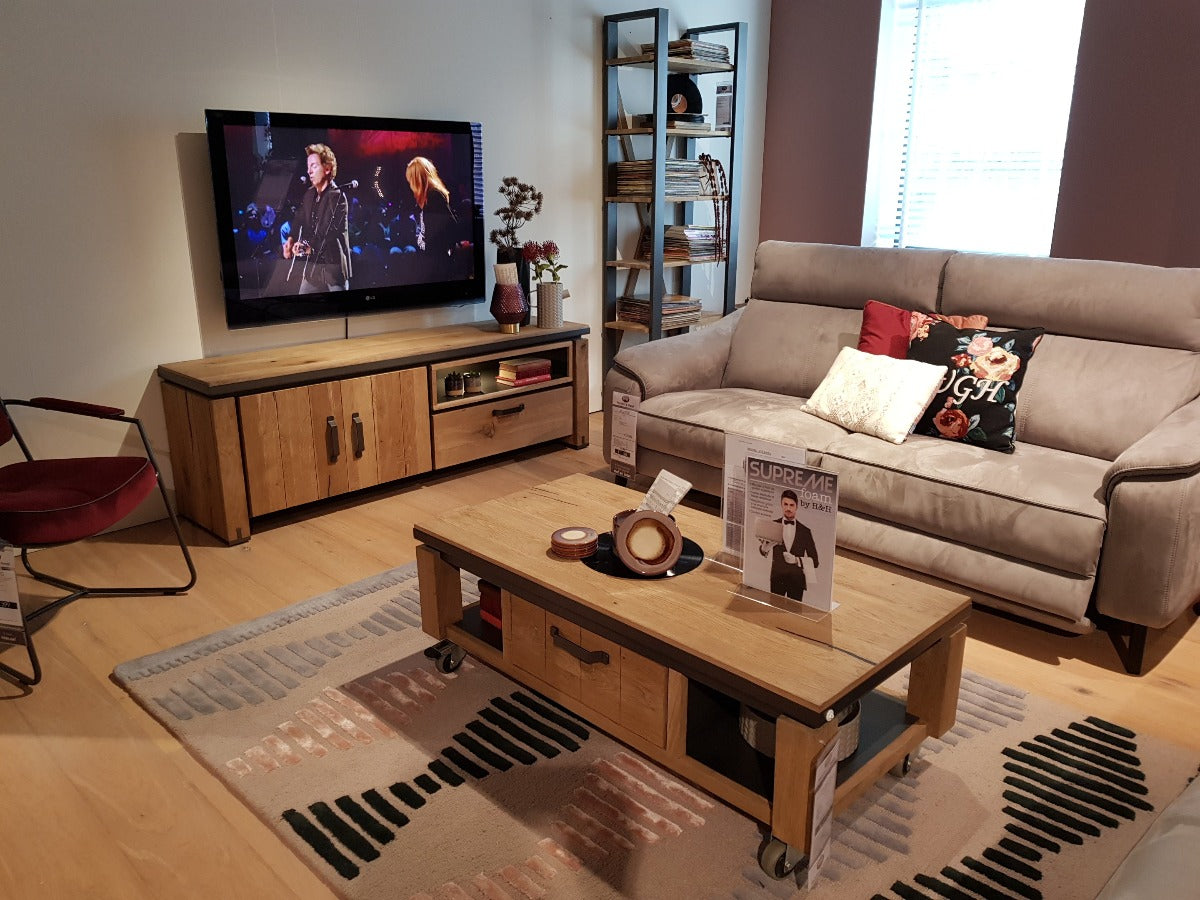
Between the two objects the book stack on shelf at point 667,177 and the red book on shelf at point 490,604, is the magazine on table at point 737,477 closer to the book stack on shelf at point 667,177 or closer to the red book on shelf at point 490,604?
the red book on shelf at point 490,604

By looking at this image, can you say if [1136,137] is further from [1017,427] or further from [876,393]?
[876,393]

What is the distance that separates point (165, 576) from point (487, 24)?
8.48ft

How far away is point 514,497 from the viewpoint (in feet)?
8.05

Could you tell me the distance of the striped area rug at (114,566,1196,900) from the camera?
171 centimetres

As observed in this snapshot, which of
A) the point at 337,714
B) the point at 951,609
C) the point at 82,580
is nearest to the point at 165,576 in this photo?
the point at 82,580

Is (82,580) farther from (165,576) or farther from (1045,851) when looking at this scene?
(1045,851)

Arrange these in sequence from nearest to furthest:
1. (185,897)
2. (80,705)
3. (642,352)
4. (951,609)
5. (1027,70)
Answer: (185,897) → (951,609) → (80,705) → (642,352) → (1027,70)

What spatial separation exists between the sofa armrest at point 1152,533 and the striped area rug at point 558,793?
0.33 meters

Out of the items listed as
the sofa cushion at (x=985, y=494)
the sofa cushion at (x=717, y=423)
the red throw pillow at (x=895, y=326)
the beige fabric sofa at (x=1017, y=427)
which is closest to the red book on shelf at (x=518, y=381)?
the beige fabric sofa at (x=1017, y=427)

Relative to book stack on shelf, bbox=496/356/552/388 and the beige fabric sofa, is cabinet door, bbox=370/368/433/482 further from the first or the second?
the beige fabric sofa

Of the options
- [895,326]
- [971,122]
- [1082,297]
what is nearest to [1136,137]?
[971,122]

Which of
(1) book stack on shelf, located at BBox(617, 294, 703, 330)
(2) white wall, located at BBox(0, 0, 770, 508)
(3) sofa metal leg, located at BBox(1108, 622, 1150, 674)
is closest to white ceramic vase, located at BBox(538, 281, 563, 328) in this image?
(2) white wall, located at BBox(0, 0, 770, 508)

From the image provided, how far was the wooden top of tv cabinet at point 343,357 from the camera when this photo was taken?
312 centimetres

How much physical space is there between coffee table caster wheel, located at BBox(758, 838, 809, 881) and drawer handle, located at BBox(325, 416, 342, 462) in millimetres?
2213
